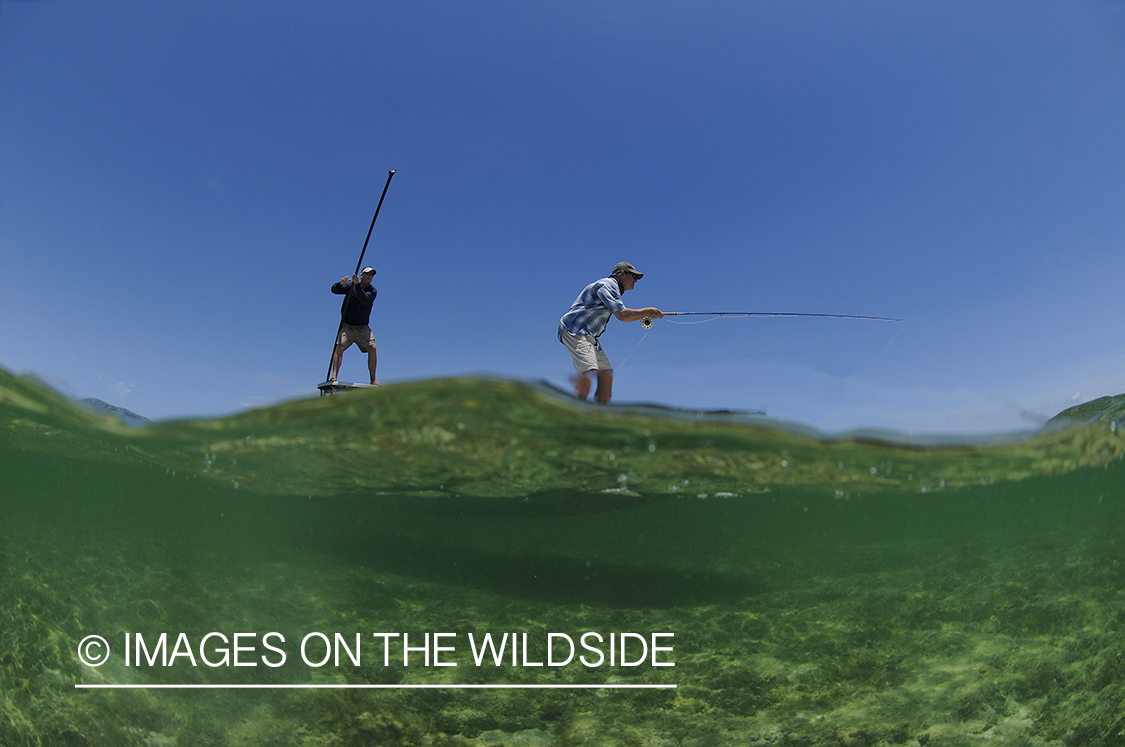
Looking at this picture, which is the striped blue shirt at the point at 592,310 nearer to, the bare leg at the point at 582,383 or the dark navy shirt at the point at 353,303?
the bare leg at the point at 582,383

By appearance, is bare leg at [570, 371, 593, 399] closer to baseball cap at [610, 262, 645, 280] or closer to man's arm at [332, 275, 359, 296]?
baseball cap at [610, 262, 645, 280]

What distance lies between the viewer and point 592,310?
232 inches

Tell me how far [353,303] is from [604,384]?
4349 millimetres

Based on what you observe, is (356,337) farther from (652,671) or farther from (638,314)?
(652,671)

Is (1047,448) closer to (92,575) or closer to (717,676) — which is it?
(717,676)

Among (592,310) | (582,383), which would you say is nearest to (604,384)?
(582,383)

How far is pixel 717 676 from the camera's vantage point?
4.77 m

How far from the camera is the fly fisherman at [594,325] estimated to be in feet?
19.0

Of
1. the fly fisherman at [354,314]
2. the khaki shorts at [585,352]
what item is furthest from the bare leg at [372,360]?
the khaki shorts at [585,352]

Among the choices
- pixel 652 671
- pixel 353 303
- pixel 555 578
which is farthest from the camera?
pixel 353 303

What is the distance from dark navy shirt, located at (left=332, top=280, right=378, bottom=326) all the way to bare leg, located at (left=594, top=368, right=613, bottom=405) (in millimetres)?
4123

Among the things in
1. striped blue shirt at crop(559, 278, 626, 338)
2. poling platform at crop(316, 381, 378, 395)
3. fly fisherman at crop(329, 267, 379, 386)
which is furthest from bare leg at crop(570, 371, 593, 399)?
fly fisherman at crop(329, 267, 379, 386)

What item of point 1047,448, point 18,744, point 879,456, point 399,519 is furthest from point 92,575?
point 1047,448

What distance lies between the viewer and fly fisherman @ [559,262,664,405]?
19.0 ft
